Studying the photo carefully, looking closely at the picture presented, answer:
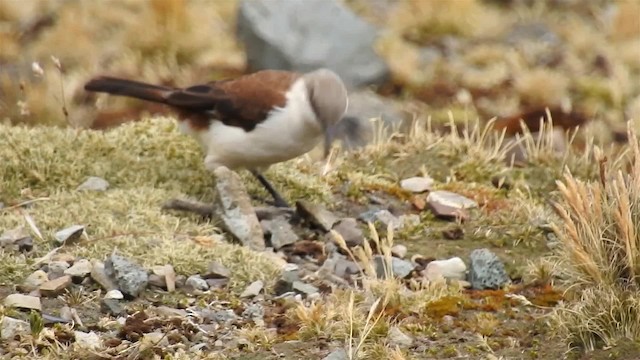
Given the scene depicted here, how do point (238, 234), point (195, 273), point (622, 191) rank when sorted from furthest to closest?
point (238, 234) < point (195, 273) < point (622, 191)

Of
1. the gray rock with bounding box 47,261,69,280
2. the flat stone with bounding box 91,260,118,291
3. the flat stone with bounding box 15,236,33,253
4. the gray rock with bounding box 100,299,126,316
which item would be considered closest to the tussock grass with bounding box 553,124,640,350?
the gray rock with bounding box 100,299,126,316

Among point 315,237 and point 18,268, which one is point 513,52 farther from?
point 18,268

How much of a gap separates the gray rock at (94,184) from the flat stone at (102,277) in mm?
1312

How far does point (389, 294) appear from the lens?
569cm

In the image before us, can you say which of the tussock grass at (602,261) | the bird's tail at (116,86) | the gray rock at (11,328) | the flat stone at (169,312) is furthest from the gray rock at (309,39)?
the gray rock at (11,328)

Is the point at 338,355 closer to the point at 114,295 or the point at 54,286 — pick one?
the point at 114,295

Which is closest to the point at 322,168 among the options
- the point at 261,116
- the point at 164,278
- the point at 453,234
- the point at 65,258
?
the point at 261,116

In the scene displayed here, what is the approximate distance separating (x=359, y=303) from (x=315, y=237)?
Answer: 138cm

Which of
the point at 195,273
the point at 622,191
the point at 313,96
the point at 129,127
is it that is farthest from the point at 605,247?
the point at 129,127

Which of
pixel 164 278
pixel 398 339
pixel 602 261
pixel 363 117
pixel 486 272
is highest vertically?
pixel 602 261

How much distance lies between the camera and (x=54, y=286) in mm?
5793

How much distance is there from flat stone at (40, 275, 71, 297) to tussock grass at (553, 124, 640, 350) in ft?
7.27

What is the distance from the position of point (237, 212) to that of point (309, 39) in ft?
23.1

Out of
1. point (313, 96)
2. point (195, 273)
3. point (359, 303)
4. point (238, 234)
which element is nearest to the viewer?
point (359, 303)
